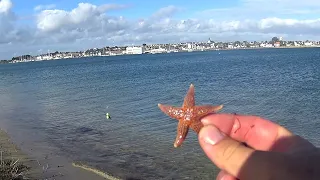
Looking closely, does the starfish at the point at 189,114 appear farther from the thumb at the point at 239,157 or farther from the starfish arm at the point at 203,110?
the thumb at the point at 239,157

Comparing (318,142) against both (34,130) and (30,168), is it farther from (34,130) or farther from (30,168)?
(34,130)

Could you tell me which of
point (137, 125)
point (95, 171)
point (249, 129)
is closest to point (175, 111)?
point (249, 129)

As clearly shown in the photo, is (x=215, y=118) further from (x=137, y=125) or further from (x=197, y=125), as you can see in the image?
(x=137, y=125)

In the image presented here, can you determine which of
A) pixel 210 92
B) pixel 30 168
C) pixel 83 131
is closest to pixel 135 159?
pixel 30 168

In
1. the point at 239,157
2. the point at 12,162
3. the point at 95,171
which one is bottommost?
the point at 95,171

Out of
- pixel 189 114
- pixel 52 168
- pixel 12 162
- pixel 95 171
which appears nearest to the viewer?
pixel 189 114
